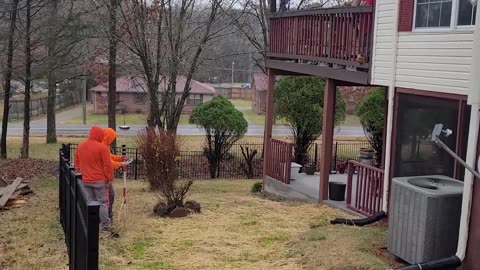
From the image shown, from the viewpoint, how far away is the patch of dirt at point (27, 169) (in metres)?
14.5

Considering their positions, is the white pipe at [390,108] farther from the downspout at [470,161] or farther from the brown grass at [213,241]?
the downspout at [470,161]

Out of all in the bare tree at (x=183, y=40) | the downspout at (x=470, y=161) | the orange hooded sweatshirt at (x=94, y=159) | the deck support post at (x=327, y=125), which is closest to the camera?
the downspout at (x=470, y=161)

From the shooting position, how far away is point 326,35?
1010cm

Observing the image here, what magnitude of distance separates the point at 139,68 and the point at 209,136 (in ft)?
13.2

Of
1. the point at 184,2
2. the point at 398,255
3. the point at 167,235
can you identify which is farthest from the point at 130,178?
the point at 398,255

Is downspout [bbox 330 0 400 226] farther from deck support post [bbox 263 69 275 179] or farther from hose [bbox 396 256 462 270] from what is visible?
deck support post [bbox 263 69 275 179]

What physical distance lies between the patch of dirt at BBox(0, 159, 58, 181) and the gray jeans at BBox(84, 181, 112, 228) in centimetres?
711

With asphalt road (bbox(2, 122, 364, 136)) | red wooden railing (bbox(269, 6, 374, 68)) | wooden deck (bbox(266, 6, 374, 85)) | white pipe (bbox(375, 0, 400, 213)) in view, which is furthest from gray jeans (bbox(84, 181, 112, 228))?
asphalt road (bbox(2, 122, 364, 136))

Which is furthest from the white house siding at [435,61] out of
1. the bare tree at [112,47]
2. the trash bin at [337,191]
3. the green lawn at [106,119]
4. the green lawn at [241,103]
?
the green lawn at [241,103]

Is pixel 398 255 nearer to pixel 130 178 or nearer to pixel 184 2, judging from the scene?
pixel 130 178

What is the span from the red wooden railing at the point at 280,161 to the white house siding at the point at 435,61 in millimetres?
4604

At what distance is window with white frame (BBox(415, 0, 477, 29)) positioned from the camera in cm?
662

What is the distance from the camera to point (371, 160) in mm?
15961

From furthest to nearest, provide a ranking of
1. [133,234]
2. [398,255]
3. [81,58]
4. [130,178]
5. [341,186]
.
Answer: [81,58] → [130,178] → [341,186] → [133,234] → [398,255]
